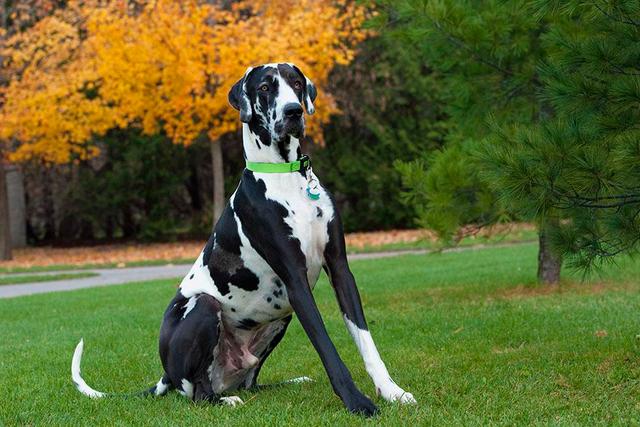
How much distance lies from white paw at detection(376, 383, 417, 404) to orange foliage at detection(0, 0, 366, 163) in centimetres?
1515

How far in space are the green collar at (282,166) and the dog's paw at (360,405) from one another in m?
1.26

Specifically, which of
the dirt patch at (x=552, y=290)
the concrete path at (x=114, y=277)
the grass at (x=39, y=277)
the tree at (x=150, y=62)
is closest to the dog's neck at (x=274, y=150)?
the dirt patch at (x=552, y=290)

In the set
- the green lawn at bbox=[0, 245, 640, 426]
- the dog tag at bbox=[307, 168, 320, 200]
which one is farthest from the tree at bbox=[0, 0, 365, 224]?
the dog tag at bbox=[307, 168, 320, 200]

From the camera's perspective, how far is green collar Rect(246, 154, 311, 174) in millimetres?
5020

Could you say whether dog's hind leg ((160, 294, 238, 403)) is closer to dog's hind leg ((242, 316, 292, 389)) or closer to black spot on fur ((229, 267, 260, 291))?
black spot on fur ((229, 267, 260, 291))

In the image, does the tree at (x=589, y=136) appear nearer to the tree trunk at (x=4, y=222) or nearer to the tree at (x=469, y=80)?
the tree at (x=469, y=80)

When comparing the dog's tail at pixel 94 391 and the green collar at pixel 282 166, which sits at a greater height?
the green collar at pixel 282 166

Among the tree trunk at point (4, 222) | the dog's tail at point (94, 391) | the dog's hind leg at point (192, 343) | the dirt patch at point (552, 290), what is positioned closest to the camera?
the dog's hind leg at point (192, 343)

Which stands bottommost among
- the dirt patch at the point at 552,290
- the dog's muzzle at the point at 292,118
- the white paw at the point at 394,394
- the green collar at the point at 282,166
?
the dirt patch at the point at 552,290

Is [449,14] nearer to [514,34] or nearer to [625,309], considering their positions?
[514,34]

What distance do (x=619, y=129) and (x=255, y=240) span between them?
6.84 ft

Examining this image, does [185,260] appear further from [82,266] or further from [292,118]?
[292,118]

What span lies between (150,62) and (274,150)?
15962 millimetres

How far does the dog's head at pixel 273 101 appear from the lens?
4.90 m
